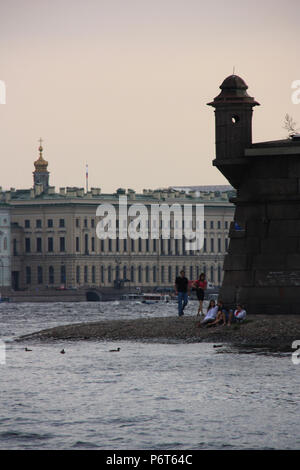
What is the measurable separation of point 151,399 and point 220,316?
38.1 feet

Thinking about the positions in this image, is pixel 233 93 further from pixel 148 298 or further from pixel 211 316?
pixel 148 298

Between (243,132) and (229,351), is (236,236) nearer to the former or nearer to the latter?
(243,132)

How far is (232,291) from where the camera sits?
4172 cm

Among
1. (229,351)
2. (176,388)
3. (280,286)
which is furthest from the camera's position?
(280,286)

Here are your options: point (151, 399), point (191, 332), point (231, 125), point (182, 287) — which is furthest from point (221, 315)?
point (151, 399)

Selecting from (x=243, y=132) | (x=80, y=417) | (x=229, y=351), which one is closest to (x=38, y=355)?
(x=229, y=351)

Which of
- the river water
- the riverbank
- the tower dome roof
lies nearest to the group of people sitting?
the riverbank

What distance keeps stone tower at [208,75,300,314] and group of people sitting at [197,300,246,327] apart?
2.16 ft

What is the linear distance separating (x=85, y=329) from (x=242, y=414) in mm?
17833

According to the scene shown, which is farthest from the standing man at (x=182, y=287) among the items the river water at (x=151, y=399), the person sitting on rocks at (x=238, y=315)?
the river water at (x=151, y=399)

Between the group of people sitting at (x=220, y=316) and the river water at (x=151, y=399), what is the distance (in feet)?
5.52

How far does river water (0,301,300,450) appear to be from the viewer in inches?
989

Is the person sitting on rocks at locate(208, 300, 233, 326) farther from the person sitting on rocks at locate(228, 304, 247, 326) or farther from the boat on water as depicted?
the boat on water

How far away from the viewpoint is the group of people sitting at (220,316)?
4029 cm
